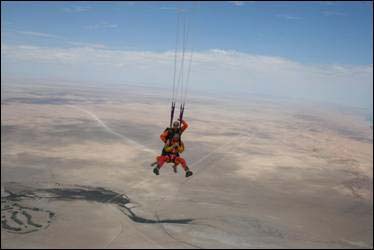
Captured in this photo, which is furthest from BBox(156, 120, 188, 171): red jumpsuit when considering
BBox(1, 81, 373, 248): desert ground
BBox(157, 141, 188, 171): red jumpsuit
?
BBox(1, 81, 373, 248): desert ground

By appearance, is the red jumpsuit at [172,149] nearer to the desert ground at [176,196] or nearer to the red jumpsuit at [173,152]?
the red jumpsuit at [173,152]

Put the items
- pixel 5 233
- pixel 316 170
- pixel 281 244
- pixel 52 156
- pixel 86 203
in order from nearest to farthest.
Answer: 1. pixel 5 233
2. pixel 281 244
3. pixel 86 203
4. pixel 52 156
5. pixel 316 170

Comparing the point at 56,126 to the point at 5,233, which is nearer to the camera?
the point at 5,233

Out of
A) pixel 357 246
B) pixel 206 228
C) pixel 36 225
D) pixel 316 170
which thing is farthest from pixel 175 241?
pixel 316 170

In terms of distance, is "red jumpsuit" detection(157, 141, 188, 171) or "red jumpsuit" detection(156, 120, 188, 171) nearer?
"red jumpsuit" detection(156, 120, 188, 171)

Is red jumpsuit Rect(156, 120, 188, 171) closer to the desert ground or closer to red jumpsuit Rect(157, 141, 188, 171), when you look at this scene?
red jumpsuit Rect(157, 141, 188, 171)

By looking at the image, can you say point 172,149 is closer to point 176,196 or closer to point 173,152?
point 173,152

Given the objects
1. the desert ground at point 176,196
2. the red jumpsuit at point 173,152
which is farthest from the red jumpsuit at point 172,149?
the desert ground at point 176,196

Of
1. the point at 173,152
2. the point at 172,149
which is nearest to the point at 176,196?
the point at 173,152

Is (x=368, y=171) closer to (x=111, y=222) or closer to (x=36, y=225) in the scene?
(x=111, y=222)

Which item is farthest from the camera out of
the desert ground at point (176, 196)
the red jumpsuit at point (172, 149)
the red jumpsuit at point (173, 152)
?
the desert ground at point (176, 196)

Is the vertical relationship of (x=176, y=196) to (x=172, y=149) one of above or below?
below
